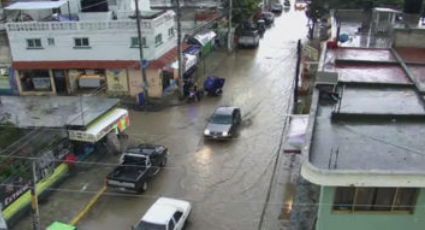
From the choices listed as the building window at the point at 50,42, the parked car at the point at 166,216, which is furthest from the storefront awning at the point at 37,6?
the parked car at the point at 166,216

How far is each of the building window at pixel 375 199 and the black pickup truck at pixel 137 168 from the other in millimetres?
10717

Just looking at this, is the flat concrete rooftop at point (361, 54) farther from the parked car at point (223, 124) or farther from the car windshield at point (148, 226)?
the car windshield at point (148, 226)

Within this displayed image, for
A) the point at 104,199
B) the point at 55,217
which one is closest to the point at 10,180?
the point at 55,217

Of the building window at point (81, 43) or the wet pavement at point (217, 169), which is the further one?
the building window at point (81, 43)

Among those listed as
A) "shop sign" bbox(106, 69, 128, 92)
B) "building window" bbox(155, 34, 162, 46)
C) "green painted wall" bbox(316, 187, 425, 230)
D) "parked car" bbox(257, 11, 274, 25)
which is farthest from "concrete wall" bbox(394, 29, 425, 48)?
"parked car" bbox(257, 11, 274, 25)

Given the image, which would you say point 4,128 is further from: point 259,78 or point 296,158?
point 259,78

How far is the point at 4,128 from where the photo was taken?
A: 2052 cm

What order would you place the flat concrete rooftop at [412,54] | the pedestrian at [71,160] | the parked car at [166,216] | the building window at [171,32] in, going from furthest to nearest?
1. the building window at [171,32]
2. the flat concrete rooftop at [412,54]
3. the pedestrian at [71,160]
4. the parked car at [166,216]

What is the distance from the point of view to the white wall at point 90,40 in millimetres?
31000

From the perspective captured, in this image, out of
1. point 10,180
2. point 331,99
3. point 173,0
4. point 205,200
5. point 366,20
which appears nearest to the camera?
point 331,99

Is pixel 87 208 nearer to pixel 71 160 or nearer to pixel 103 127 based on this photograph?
pixel 71 160

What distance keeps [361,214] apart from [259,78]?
26.2m

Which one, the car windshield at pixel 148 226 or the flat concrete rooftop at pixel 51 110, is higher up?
the flat concrete rooftop at pixel 51 110

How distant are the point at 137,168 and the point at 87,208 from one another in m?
2.94
